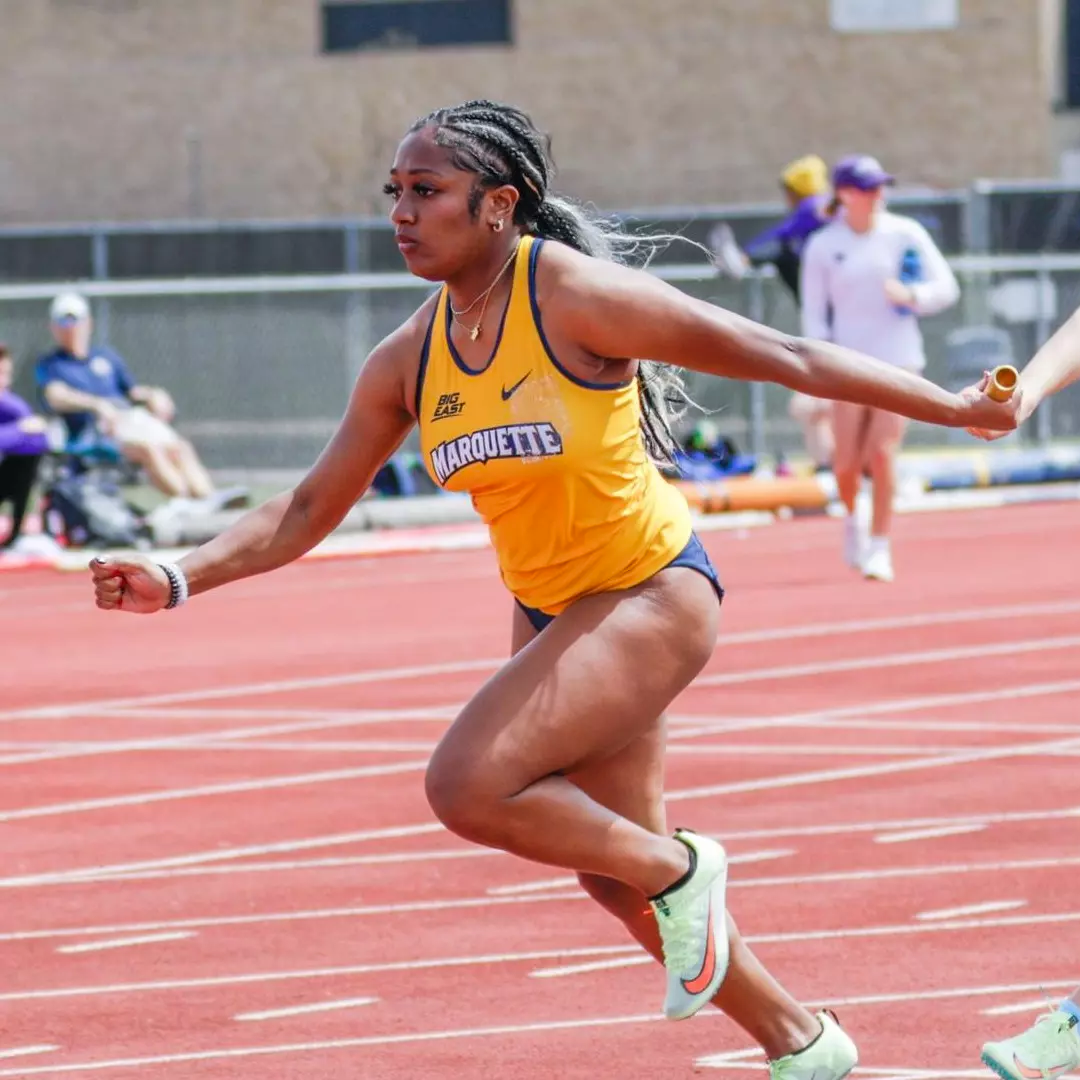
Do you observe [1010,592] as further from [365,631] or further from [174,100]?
[174,100]

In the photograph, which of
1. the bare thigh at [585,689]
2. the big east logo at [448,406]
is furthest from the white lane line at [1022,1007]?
the big east logo at [448,406]

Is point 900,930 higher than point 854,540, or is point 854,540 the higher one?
point 900,930

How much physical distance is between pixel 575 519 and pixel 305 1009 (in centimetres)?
160

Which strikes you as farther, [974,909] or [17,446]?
[17,446]

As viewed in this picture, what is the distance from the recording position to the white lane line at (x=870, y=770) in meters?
8.90

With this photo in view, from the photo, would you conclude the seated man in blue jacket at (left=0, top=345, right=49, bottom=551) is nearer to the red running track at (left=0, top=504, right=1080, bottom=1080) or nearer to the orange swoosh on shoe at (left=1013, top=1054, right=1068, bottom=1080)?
the red running track at (left=0, top=504, right=1080, bottom=1080)

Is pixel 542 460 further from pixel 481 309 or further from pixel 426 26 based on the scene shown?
pixel 426 26

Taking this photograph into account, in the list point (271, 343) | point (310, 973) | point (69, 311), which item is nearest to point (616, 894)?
point (310, 973)

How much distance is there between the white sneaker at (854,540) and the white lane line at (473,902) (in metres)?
7.27

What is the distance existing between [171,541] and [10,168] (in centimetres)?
2251

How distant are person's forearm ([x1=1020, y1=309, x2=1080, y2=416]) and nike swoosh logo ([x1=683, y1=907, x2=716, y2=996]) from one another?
1.18m

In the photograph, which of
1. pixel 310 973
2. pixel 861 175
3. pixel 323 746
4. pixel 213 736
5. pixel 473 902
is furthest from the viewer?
pixel 861 175

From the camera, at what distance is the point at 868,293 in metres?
14.8

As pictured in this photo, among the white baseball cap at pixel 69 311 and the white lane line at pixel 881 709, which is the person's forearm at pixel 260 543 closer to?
the white lane line at pixel 881 709
